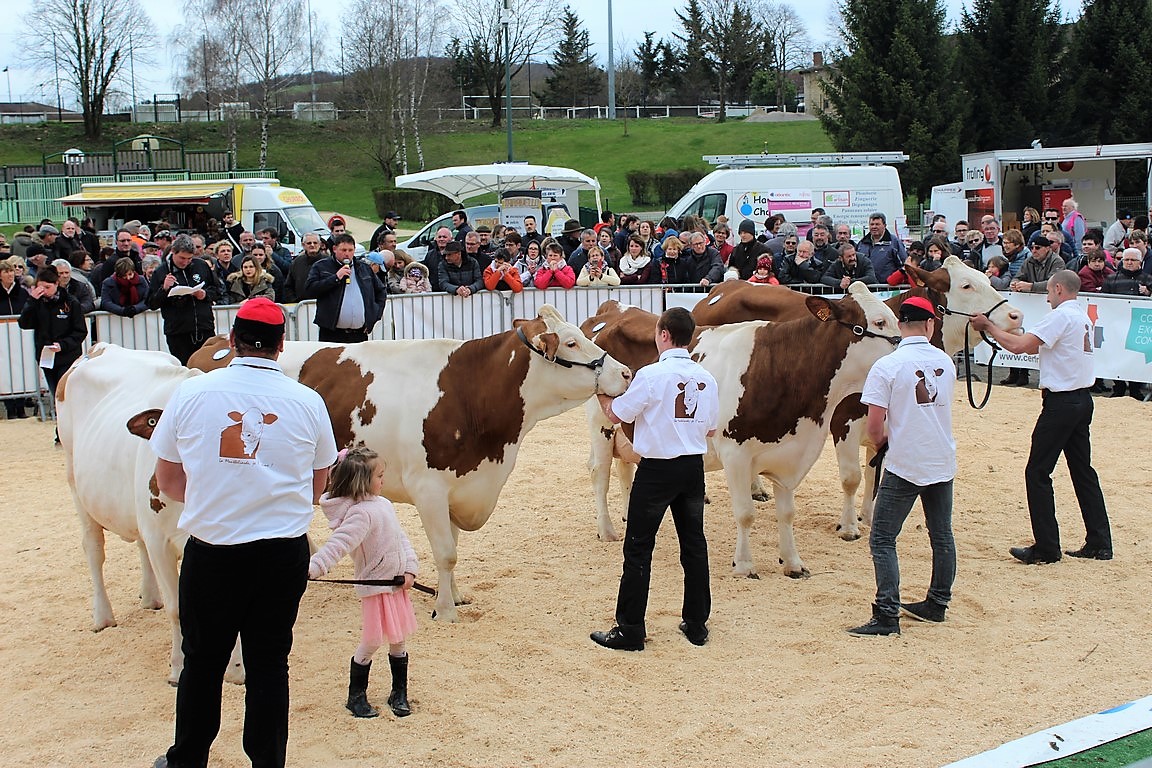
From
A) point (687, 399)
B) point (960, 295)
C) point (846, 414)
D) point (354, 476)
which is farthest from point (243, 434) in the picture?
point (960, 295)

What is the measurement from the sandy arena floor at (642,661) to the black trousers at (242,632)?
0.70 meters

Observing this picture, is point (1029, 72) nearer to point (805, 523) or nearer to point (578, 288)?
point (578, 288)

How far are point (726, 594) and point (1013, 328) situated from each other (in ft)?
9.79

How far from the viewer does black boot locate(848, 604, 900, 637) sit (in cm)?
677

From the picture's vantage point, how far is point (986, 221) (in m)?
16.7

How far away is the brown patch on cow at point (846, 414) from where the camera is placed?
8.94 meters

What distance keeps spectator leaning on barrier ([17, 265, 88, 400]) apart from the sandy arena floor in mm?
3650

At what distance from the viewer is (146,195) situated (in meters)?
29.3

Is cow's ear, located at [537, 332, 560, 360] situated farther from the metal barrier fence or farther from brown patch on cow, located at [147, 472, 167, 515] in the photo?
the metal barrier fence

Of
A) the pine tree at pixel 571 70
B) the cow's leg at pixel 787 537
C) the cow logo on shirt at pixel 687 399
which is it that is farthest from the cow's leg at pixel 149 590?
the pine tree at pixel 571 70

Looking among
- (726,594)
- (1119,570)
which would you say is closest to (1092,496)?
(1119,570)

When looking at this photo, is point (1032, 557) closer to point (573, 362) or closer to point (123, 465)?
point (573, 362)

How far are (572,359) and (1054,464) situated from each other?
3.60 metres

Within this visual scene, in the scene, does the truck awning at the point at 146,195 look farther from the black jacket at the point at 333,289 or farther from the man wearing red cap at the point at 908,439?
the man wearing red cap at the point at 908,439
